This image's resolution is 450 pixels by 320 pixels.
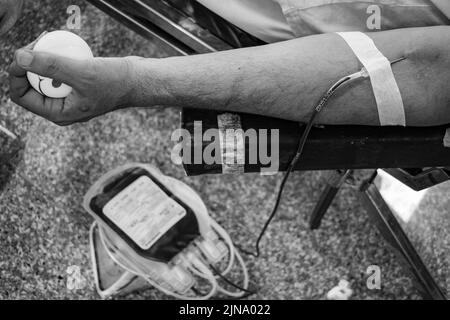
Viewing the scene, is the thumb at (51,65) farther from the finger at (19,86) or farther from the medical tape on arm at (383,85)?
the medical tape on arm at (383,85)

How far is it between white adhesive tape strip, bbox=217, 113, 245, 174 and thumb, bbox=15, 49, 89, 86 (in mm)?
226

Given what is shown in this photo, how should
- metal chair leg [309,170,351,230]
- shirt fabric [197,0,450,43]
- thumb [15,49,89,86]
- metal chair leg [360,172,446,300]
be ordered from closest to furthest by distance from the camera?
thumb [15,49,89,86], shirt fabric [197,0,450,43], metal chair leg [309,170,351,230], metal chair leg [360,172,446,300]

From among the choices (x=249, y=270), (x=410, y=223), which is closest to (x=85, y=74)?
(x=249, y=270)

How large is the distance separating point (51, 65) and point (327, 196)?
78cm

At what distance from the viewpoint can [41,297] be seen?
4.28 ft

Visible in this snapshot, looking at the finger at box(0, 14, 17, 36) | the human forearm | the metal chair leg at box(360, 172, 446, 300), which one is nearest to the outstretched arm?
the human forearm

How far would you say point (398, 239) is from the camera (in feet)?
4.36

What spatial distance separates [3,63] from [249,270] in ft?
2.78

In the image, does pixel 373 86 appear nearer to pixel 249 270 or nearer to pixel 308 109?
pixel 308 109

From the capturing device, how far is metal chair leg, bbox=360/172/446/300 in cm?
132

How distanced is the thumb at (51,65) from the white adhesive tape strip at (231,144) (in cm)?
23

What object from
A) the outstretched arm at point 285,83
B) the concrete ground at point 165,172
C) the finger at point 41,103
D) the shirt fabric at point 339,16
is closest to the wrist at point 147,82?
the outstretched arm at point 285,83

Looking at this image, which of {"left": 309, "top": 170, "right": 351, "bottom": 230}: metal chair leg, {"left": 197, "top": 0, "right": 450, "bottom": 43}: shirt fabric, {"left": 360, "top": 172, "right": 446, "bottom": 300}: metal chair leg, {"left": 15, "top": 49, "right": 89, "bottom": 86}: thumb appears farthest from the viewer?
{"left": 360, "top": 172, "right": 446, "bottom": 300}: metal chair leg

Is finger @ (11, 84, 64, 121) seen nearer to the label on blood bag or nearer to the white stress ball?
the white stress ball
